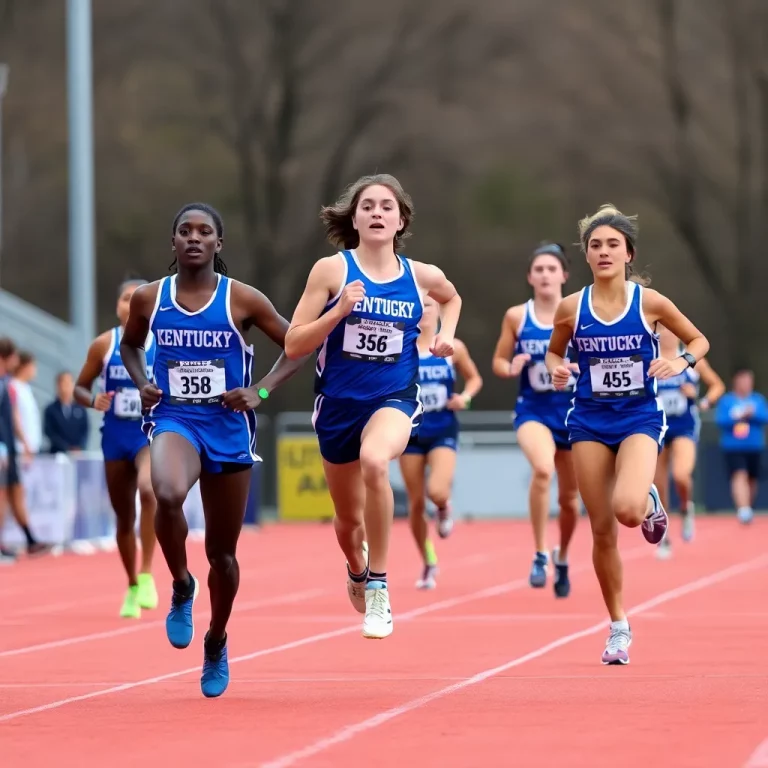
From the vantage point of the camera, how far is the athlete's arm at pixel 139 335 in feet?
31.0

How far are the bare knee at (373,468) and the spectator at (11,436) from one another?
11.3 m

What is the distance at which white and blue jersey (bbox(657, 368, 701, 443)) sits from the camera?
20.0 m

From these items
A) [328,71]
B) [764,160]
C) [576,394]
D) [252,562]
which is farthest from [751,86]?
[576,394]

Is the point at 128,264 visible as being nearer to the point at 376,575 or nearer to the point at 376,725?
the point at 376,575

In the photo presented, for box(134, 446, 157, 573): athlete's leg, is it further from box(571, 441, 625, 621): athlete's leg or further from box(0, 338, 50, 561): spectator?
box(0, 338, 50, 561): spectator

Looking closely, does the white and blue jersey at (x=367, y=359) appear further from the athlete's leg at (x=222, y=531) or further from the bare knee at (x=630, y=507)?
the athlete's leg at (x=222, y=531)

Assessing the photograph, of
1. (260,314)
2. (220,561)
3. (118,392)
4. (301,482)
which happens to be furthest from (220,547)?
(301,482)

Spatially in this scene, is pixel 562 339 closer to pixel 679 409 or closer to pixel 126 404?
pixel 126 404

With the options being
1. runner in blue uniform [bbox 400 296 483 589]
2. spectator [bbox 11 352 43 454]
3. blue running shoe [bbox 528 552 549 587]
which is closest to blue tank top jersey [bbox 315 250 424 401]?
blue running shoe [bbox 528 552 549 587]

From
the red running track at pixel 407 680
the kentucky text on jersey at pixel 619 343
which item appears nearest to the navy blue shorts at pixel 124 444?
the red running track at pixel 407 680

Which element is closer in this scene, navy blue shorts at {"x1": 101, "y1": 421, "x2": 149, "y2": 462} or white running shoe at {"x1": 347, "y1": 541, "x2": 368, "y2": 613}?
white running shoe at {"x1": 347, "y1": 541, "x2": 368, "y2": 613}

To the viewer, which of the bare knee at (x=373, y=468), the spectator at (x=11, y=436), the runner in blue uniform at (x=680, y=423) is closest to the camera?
the bare knee at (x=373, y=468)

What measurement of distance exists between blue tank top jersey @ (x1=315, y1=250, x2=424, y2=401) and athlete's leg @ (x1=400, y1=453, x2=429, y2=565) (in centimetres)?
585

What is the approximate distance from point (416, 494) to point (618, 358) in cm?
628
